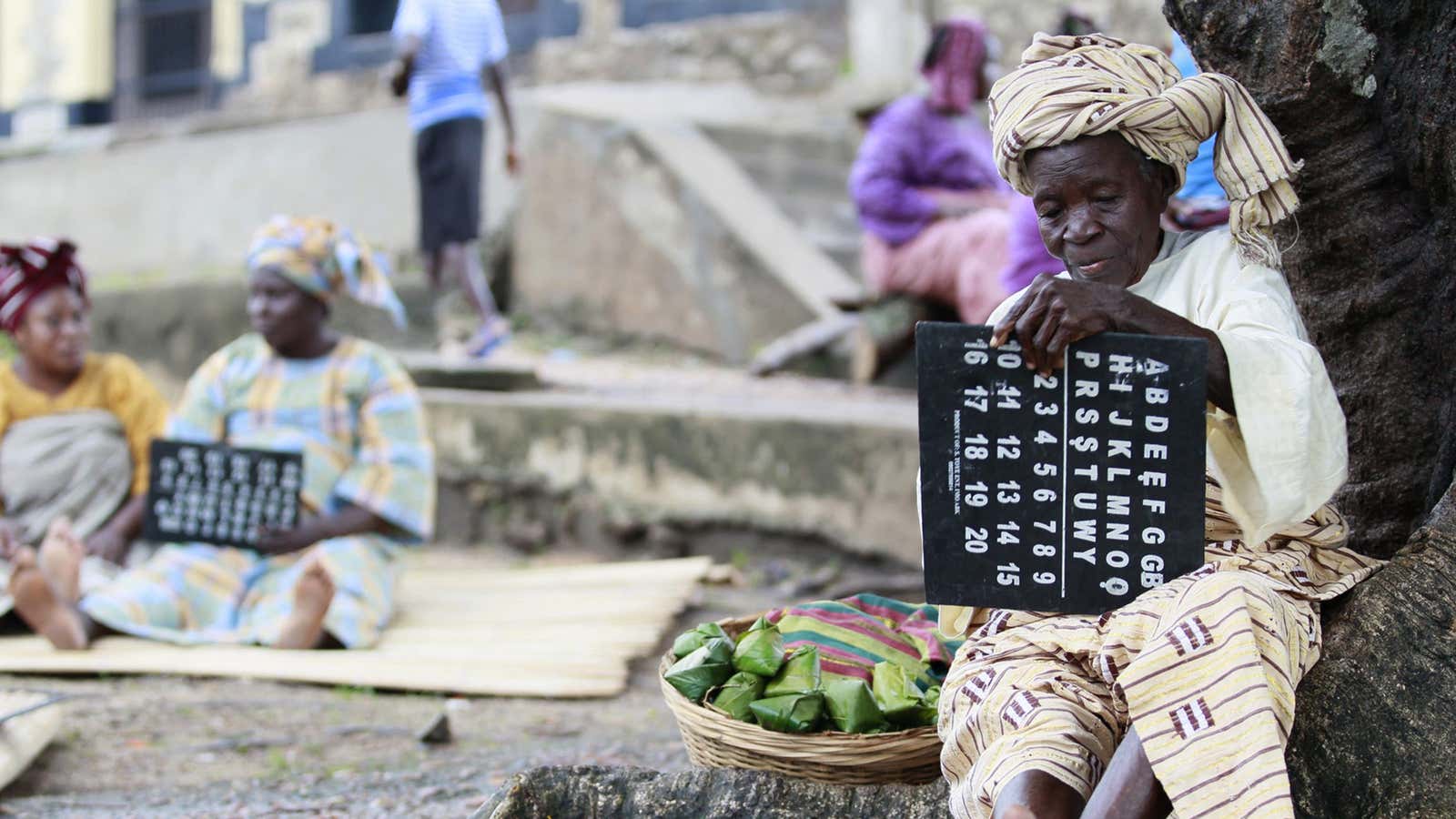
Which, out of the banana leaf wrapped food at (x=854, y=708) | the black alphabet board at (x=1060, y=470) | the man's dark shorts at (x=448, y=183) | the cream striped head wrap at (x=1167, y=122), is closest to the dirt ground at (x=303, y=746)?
the banana leaf wrapped food at (x=854, y=708)

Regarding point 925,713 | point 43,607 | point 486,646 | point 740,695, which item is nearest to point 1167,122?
point 925,713

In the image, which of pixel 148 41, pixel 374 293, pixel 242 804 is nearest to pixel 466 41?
pixel 374 293

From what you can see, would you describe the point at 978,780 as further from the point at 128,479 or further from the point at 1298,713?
the point at 128,479

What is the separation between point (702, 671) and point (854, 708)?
0.31 meters

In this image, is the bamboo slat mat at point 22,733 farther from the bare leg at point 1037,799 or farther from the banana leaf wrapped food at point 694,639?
the bare leg at point 1037,799

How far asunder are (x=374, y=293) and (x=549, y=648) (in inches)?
53.1

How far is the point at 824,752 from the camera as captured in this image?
2.62m

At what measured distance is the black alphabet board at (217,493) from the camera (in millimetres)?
4809

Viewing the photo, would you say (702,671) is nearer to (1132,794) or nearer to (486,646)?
(1132,794)

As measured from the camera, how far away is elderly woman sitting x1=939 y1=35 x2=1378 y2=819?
2045 millimetres

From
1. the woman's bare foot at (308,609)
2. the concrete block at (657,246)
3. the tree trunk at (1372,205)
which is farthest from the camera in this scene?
the concrete block at (657,246)

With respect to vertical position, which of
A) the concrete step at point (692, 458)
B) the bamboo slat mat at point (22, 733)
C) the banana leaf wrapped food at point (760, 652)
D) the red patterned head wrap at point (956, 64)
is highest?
the red patterned head wrap at point (956, 64)

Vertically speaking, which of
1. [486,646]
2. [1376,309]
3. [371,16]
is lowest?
[486,646]

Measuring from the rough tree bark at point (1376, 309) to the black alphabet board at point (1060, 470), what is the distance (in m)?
0.34
